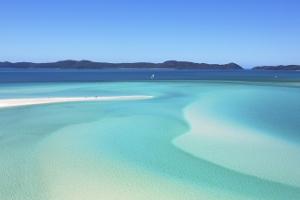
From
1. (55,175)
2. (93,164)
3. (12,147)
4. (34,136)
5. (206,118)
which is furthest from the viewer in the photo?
Answer: (206,118)

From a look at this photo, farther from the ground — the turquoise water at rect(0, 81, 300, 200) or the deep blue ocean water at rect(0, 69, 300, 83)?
the turquoise water at rect(0, 81, 300, 200)

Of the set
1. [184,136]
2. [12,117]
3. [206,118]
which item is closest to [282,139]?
[184,136]

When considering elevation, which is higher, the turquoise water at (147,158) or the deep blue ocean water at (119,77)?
the turquoise water at (147,158)

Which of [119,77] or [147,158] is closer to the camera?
[147,158]

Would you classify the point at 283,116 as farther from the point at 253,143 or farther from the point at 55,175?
the point at 55,175

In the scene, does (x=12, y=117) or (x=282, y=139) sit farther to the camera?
(x=12, y=117)

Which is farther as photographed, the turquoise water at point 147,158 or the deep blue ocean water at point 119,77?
the deep blue ocean water at point 119,77

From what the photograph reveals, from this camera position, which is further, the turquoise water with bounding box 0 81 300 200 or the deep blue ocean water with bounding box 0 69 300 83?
the deep blue ocean water with bounding box 0 69 300 83

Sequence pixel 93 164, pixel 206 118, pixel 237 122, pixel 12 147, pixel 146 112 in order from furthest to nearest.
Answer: pixel 146 112 < pixel 206 118 < pixel 237 122 < pixel 12 147 < pixel 93 164
